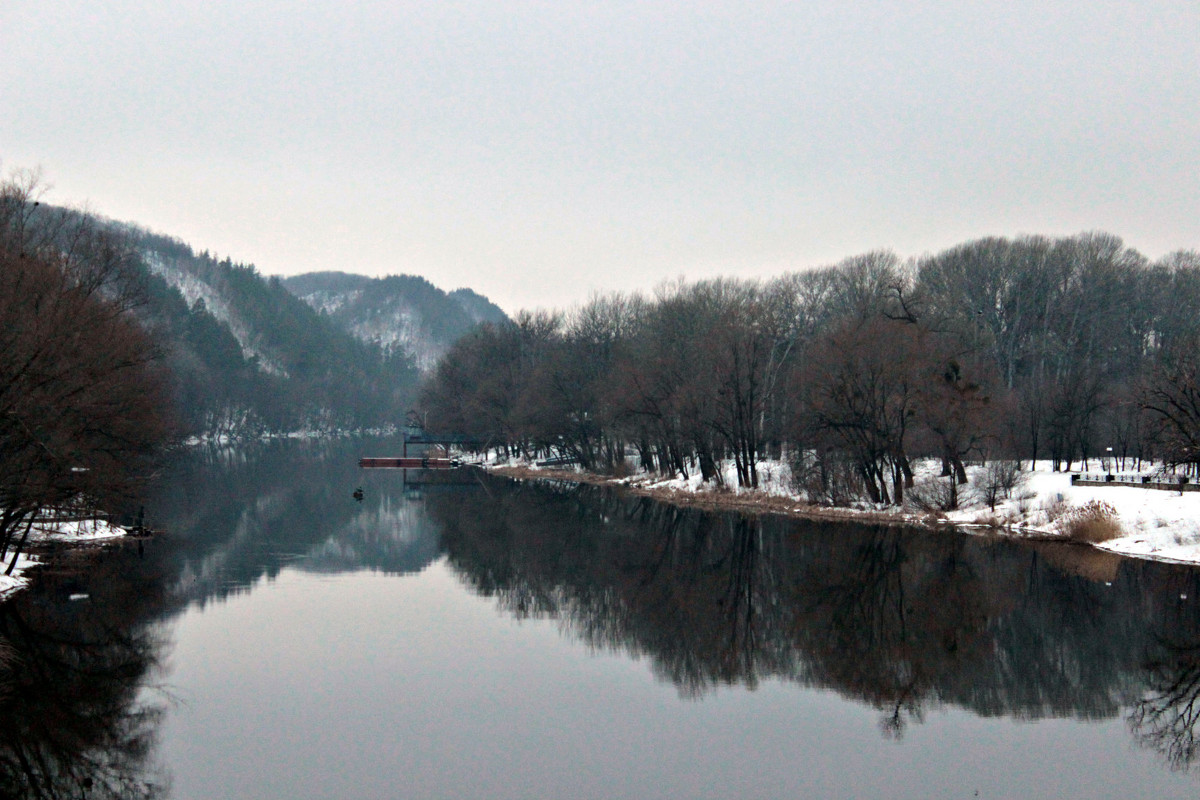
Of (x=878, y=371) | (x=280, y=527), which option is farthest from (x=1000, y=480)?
(x=280, y=527)

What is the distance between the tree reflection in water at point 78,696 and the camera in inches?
591

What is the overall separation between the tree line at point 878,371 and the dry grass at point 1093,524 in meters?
3.31

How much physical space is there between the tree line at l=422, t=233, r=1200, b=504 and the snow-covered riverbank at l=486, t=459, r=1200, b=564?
136 cm

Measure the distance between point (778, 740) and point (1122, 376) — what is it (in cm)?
7884

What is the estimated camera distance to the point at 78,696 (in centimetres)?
1903

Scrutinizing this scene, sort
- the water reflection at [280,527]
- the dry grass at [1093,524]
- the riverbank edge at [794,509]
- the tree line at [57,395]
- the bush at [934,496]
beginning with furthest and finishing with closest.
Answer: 1. the bush at [934,496]
2. the riverbank edge at [794,509]
3. the dry grass at [1093,524]
4. the water reflection at [280,527]
5. the tree line at [57,395]

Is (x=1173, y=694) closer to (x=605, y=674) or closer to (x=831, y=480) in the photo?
(x=605, y=674)

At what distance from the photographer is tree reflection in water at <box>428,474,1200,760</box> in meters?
21.4

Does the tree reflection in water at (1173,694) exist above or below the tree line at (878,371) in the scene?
below

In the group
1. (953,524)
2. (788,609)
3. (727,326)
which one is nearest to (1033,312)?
(727,326)

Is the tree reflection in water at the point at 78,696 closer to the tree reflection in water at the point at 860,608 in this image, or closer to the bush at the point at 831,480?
the tree reflection in water at the point at 860,608

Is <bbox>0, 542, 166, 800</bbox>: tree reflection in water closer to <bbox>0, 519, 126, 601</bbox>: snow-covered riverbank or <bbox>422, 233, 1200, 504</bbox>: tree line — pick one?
<bbox>0, 519, 126, 601</bbox>: snow-covered riverbank

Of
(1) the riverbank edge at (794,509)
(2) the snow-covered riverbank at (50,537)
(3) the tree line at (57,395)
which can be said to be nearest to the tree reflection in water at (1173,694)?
(1) the riverbank edge at (794,509)

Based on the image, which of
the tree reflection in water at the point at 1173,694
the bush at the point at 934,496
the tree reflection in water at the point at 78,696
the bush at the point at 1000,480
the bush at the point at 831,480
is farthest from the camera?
the bush at the point at 831,480
